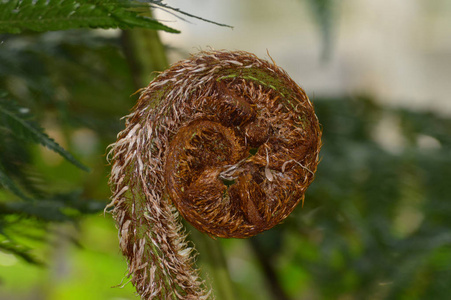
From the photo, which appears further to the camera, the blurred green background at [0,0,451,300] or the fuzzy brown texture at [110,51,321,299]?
the blurred green background at [0,0,451,300]

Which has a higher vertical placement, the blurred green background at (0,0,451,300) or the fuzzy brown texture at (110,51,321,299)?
the fuzzy brown texture at (110,51,321,299)

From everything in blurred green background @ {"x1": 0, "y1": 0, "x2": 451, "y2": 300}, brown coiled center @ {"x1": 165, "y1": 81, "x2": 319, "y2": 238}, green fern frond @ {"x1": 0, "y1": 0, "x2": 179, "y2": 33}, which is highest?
green fern frond @ {"x1": 0, "y1": 0, "x2": 179, "y2": 33}

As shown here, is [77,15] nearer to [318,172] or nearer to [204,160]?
[204,160]

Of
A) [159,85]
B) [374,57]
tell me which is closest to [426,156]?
[159,85]

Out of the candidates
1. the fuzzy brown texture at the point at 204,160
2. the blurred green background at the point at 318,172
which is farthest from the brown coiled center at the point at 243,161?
the blurred green background at the point at 318,172

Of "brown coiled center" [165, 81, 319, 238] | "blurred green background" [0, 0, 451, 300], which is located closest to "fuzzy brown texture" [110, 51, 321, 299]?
"brown coiled center" [165, 81, 319, 238]

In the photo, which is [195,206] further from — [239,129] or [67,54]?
[67,54]

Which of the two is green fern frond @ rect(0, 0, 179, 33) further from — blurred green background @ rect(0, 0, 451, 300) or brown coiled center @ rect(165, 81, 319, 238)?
blurred green background @ rect(0, 0, 451, 300)
